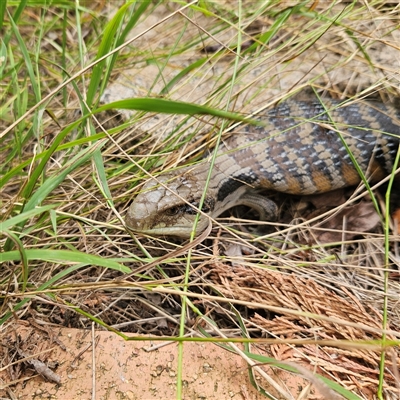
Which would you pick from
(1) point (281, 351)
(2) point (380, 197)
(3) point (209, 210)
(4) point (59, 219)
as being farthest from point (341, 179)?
(4) point (59, 219)

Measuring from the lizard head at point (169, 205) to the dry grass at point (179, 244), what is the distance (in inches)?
3.3

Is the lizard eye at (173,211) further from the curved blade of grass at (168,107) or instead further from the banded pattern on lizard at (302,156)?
the curved blade of grass at (168,107)

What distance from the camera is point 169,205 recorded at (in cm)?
224

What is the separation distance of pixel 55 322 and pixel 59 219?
447 millimetres

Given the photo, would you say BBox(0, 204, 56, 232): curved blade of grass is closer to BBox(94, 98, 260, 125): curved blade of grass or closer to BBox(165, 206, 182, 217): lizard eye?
BBox(94, 98, 260, 125): curved blade of grass

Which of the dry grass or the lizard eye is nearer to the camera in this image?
the dry grass

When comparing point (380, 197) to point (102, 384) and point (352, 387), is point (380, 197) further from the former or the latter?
point (102, 384)

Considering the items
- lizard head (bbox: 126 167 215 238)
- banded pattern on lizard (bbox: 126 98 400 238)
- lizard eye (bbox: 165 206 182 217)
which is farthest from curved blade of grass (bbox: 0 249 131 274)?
banded pattern on lizard (bbox: 126 98 400 238)

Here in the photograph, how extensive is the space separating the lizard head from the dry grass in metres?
0.08

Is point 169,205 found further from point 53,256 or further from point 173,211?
point 53,256

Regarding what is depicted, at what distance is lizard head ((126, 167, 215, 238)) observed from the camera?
7.02 ft

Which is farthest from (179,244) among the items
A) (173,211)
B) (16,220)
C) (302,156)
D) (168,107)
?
(168,107)

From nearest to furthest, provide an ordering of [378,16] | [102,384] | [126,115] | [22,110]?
1. [102,384]
2. [22,110]
3. [378,16]
4. [126,115]

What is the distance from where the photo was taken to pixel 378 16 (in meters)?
2.60
